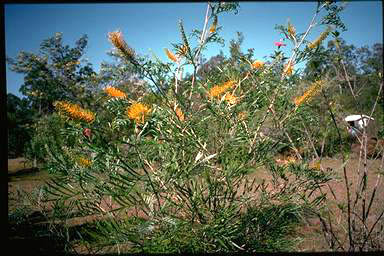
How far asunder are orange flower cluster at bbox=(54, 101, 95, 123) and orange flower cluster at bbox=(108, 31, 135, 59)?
1.04ft

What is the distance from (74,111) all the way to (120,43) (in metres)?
0.35

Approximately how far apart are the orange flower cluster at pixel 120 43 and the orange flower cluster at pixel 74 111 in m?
0.32

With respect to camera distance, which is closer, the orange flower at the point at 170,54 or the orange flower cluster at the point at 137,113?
the orange flower cluster at the point at 137,113

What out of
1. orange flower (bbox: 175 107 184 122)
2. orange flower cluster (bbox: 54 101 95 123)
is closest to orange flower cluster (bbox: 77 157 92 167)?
orange flower cluster (bbox: 54 101 95 123)

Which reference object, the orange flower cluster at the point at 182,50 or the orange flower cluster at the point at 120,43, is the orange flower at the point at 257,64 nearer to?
the orange flower cluster at the point at 182,50

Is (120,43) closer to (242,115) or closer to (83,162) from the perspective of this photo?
(83,162)

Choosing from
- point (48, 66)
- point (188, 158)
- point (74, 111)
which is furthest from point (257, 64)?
point (48, 66)

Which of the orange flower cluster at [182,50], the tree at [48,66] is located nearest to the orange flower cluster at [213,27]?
the orange flower cluster at [182,50]

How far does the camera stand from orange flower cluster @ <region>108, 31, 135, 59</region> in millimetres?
963

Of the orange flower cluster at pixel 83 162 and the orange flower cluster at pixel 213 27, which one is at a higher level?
the orange flower cluster at pixel 213 27

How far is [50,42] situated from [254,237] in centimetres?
1364

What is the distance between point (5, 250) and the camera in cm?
99

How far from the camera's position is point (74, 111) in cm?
85

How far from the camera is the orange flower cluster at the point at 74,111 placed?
2.65 ft
